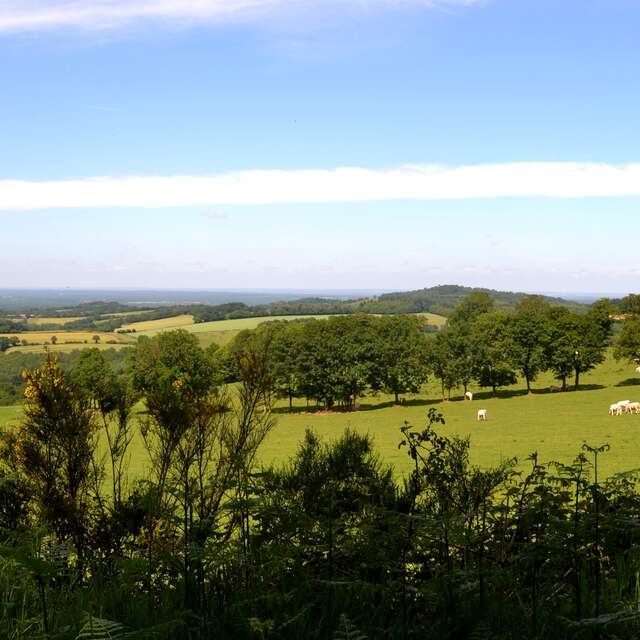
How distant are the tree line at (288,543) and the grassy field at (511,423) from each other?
68.8 feet

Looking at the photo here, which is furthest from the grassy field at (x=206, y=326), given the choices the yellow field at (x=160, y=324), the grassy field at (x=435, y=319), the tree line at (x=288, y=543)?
the tree line at (x=288, y=543)

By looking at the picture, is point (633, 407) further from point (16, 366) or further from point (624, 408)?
point (16, 366)

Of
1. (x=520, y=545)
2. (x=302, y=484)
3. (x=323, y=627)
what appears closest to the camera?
(x=323, y=627)

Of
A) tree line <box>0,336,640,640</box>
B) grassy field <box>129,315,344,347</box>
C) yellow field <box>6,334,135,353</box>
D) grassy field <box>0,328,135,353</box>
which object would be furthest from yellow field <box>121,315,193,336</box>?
tree line <box>0,336,640,640</box>

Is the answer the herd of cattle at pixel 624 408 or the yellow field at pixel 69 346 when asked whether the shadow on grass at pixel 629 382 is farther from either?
the yellow field at pixel 69 346

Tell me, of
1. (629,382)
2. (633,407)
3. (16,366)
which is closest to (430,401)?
(629,382)

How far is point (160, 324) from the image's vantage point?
525ft

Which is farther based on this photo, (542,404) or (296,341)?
(296,341)

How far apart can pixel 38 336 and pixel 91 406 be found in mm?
124706

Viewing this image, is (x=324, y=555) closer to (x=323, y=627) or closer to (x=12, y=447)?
(x=323, y=627)

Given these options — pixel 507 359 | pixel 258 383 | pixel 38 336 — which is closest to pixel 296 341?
pixel 507 359

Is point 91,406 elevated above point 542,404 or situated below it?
above

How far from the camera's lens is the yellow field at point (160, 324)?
5843 inches

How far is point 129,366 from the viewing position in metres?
70.9
